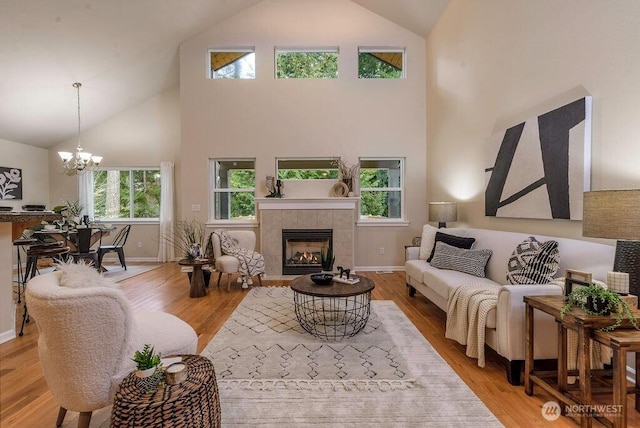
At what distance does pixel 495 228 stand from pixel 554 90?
161 cm

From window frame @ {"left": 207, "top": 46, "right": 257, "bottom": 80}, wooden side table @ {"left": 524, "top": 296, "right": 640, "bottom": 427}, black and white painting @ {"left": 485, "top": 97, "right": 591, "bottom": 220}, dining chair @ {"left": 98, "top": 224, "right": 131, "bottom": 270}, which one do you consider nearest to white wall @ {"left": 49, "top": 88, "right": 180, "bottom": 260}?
dining chair @ {"left": 98, "top": 224, "right": 131, "bottom": 270}

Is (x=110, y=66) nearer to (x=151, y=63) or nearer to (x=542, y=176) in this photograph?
(x=151, y=63)

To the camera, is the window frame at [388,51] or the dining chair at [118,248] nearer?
the dining chair at [118,248]

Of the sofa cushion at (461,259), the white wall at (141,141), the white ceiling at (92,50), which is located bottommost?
the sofa cushion at (461,259)

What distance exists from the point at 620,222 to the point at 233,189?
5344 millimetres

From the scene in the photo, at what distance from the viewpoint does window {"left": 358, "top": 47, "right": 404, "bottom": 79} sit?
18.7ft

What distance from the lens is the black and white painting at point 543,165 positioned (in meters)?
2.39

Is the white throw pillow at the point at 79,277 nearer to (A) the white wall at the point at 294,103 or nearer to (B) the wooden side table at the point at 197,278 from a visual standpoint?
(B) the wooden side table at the point at 197,278

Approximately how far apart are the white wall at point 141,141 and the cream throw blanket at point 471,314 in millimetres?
6346

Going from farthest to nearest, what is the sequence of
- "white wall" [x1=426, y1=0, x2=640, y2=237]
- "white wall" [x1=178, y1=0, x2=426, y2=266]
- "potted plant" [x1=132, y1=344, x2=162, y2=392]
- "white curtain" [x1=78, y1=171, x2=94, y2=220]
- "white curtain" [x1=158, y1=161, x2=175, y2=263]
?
"white curtain" [x1=78, y1=171, x2=94, y2=220], "white curtain" [x1=158, y1=161, x2=175, y2=263], "white wall" [x1=178, y1=0, x2=426, y2=266], "white wall" [x1=426, y1=0, x2=640, y2=237], "potted plant" [x1=132, y1=344, x2=162, y2=392]

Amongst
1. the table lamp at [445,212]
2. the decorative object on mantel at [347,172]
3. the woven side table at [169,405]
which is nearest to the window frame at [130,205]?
the decorative object on mantel at [347,172]

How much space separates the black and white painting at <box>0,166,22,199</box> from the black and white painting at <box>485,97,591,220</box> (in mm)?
A: 8570

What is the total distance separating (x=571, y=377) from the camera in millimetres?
1858

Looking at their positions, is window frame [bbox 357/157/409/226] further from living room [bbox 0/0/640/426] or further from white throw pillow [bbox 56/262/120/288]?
white throw pillow [bbox 56/262/120/288]
